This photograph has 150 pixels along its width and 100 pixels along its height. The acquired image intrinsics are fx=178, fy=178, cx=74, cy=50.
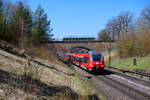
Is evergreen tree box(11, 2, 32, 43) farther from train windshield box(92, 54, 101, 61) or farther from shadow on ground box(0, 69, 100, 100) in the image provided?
shadow on ground box(0, 69, 100, 100)

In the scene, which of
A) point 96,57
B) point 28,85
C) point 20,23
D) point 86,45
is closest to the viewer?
point 28,85

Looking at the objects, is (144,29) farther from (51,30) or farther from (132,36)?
(51,30)

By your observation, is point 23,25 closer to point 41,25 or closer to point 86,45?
point 41,25

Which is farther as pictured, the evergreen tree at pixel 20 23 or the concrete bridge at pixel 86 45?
the concrete bridge at pixel 86 45

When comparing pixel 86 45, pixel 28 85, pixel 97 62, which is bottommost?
pixel 97 62

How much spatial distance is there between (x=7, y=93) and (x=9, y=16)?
32.2m

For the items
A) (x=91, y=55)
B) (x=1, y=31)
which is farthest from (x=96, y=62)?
(x=1, y=31)

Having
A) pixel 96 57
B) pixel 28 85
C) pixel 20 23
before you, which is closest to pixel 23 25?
pixel 20 23

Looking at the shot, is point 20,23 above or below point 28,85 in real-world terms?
above

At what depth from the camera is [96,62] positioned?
22703 mm

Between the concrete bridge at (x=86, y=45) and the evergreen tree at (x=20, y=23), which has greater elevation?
the evergreen tree at (x=20, y=23)

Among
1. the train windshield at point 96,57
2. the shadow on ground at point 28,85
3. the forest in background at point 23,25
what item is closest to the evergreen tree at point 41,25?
the forest in background at point 23,25

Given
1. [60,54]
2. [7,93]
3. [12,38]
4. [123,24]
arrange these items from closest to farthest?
1. [7,93]
2. [12,38]
3. [60,54]
4. [123,24]

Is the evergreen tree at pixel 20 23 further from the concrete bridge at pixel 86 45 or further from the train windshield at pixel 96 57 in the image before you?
the concrete bridge at pixel 86 45
